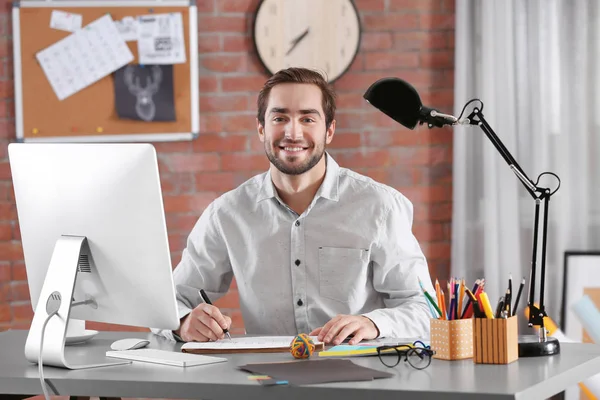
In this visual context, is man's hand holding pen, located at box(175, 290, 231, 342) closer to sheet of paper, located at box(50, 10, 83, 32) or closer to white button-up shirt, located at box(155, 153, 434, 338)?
white button-up shirt, located at box(155, 153, 434, 338)

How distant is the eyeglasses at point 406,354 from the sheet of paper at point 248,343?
7.1 inches

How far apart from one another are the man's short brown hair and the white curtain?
98 centimetres

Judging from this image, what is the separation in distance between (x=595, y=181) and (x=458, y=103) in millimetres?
591

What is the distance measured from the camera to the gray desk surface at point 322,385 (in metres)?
1.37

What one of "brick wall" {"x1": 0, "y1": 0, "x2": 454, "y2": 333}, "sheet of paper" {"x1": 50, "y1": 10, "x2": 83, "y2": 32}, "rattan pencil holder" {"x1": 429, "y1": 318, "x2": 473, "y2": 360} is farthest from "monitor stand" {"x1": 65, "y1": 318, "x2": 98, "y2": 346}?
"sheet of paper" {"x1": 50, "y1": 10, "x2": 83, "y2": 32}

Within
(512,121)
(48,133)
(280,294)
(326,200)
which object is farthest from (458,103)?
(48,133)

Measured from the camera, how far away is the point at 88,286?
1706 mm

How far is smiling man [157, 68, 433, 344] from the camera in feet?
7.22

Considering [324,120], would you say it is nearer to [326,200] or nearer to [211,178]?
[326,200]

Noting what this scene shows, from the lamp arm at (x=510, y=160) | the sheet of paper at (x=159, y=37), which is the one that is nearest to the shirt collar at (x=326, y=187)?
the lamp arm at (x=510, y=160)

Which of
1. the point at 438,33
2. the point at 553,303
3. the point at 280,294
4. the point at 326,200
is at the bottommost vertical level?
the point at 553,303

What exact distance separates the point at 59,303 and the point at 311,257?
76 centimetres

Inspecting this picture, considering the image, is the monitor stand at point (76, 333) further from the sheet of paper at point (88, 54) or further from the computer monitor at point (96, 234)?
the sheet of paper at point (88, 54)

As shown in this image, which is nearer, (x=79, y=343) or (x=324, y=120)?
(x=79, y=343)
